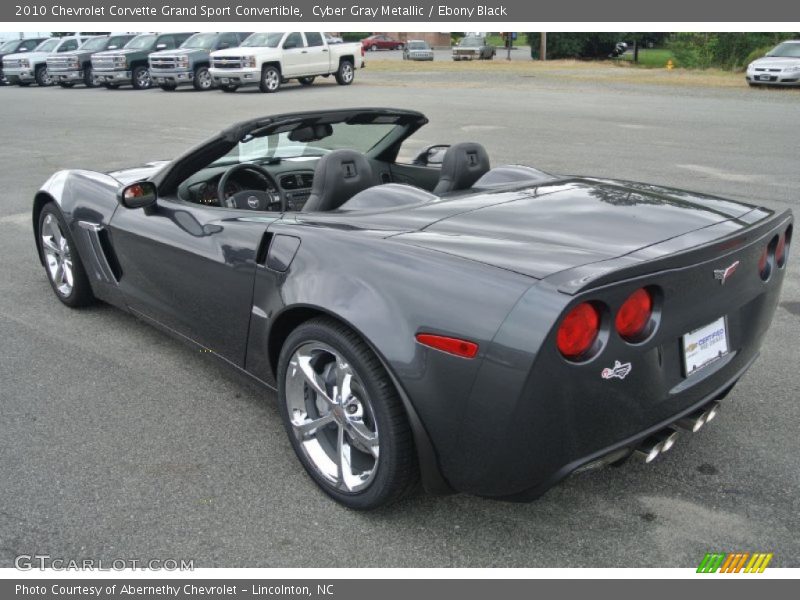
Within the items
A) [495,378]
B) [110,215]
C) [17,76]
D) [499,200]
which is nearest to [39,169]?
[110,215]

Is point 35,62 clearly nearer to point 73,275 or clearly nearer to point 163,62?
point 163,62

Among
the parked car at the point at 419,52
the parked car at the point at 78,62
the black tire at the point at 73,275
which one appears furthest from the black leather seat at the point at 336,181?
the parked car at the point at 419,52

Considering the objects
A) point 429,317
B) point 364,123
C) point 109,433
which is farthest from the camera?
point 364,123

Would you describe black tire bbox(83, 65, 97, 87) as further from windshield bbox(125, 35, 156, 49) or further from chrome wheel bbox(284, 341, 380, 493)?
chrome wheel bbox(284, 341, 380, 493)

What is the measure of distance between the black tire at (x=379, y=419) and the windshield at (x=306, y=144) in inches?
49.8

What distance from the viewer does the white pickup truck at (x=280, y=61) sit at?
2316 centimetres

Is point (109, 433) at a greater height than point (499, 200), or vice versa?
point (499, 200)

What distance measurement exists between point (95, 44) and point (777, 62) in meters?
24.2

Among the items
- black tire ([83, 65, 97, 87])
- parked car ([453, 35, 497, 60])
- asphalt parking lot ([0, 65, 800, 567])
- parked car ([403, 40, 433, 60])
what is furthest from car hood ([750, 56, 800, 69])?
parked car ([403, 40, 433, 60])

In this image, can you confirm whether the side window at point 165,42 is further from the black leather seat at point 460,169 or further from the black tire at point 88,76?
the black leather seat at point 460,169

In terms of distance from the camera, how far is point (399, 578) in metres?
2.54

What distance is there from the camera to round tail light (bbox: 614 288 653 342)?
2.37 meters

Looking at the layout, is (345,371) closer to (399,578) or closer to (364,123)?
(399,578)

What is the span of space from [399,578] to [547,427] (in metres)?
0.73
